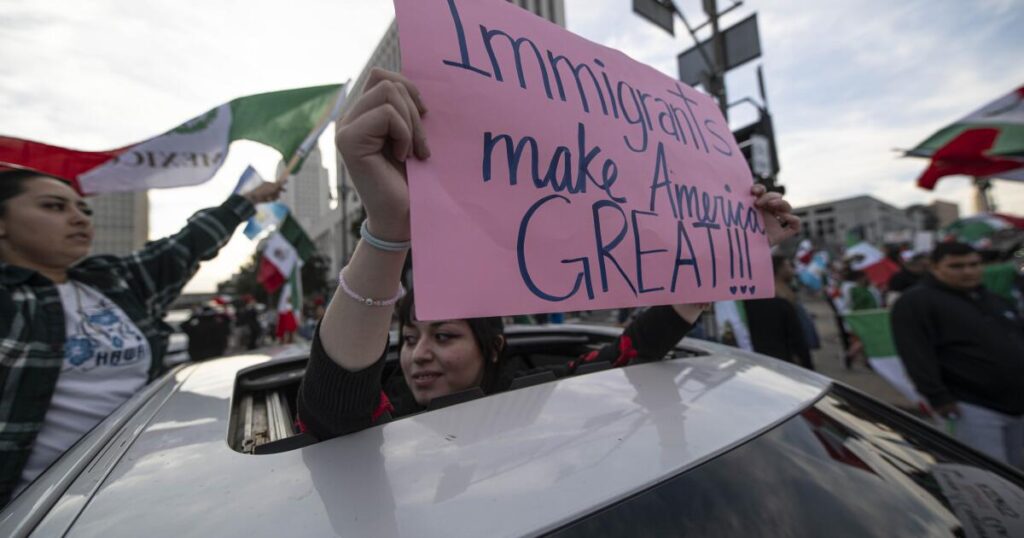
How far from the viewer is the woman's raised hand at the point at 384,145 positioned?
31.6 inches

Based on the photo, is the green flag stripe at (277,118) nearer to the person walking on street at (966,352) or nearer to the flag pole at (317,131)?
the flag pole at (317,131)

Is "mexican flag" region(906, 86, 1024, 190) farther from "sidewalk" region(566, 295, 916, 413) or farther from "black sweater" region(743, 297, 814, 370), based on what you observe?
"sidewalk" region(566, 295, 916, 413)

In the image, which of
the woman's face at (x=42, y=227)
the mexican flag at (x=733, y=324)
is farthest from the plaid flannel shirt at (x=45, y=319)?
the mexican flag at (x=733, y=324)

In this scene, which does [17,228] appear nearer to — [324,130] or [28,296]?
[28,296]

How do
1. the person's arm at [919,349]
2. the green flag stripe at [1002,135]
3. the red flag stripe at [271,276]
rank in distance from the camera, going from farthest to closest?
the red flag stripe at [271,276] → the green flag stripe at [1002,135] → the person's arm at [919,349]

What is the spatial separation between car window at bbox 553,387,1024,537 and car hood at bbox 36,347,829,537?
4 centimetres

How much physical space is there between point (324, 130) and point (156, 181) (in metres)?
0.99

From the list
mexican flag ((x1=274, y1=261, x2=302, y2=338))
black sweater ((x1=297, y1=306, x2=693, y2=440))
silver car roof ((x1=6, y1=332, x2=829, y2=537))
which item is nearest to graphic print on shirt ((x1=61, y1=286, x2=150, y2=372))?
silver car roof ((x1=6, y1=332, x2=829, y2=537))

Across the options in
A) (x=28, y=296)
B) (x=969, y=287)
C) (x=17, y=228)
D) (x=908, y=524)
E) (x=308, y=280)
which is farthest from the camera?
(x=308, y=280)

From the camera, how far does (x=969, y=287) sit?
10.1 feet

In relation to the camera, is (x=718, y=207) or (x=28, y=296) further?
(x=28, y=296)

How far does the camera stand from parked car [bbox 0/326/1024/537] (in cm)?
67

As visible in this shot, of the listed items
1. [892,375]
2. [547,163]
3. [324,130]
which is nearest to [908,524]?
[547,163]

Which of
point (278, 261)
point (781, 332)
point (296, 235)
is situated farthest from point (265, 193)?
point (278, 261)
